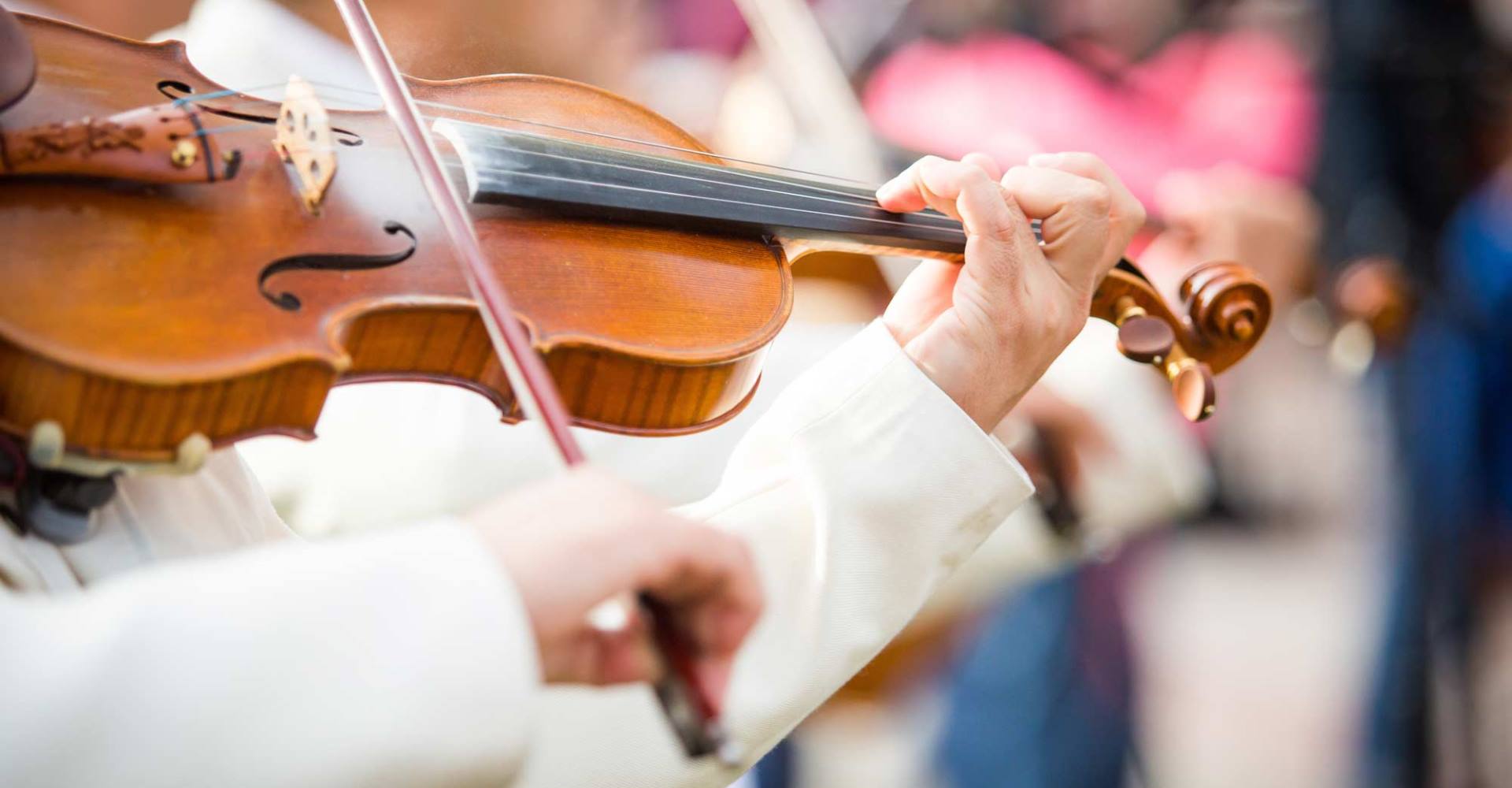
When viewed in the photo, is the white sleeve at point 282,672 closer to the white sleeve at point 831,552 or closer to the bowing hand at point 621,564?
the bowing hand at point 621,564

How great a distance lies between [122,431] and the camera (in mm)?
456

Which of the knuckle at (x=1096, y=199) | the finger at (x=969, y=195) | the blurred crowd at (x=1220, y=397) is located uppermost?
the knuckle at (x=1096, y=199)

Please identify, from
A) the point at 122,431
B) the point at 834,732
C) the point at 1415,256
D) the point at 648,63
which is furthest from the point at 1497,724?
the point at 122,431

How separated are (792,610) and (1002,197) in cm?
27

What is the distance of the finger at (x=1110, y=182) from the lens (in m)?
0.76

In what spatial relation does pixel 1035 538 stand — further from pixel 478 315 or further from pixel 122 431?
pixel 122 431

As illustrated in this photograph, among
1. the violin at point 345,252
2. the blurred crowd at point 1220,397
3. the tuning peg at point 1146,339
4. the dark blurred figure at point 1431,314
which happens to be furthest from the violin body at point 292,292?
the dark blurred figure at point 1431,314

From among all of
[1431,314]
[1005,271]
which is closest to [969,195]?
[1005,271]

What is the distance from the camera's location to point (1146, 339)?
794mm

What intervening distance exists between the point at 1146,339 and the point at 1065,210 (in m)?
0.12

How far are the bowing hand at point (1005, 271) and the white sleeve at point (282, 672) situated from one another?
36 centimetres

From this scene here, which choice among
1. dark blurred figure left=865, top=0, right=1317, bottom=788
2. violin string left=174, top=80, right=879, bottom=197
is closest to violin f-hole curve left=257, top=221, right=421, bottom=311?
violin string left=174, top=80, right=879, bottom=197

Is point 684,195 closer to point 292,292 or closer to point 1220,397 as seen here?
point 292,292

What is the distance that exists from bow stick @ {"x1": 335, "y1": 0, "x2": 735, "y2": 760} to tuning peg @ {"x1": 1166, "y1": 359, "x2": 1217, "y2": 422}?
43 centimetres
